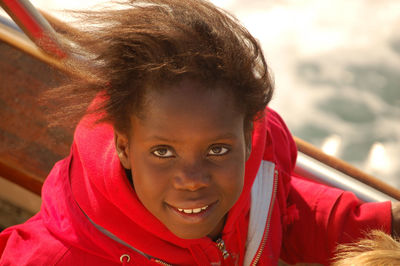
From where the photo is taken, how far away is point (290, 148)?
1473 mm

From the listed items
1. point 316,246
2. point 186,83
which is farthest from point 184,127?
point 316,246

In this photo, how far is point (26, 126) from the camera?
5.36 ft

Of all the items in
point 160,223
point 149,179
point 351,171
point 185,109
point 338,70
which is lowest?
point 338,70

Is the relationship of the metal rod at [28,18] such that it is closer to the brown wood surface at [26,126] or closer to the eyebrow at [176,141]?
the brown wood surface at [26,126]

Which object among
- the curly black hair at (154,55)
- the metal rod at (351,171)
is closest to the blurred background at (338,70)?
the metal rod at (351,171)

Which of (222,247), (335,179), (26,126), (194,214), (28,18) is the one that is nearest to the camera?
(194,214)

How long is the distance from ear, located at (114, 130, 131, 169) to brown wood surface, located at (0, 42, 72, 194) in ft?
1.78

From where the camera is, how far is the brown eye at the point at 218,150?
1.00 metres

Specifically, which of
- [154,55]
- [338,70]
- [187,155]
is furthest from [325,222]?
[338,70]

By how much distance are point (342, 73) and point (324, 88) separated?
16 cm

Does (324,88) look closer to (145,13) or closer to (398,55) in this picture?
(398,55)

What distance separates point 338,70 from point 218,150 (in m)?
2.57

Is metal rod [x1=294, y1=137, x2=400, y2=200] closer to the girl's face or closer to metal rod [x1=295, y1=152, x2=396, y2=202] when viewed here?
metal rod [x1=295, y1=152, x2=396, y2=202]

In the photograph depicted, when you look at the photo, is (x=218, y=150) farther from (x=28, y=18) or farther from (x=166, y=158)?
(x=28, y=18)
